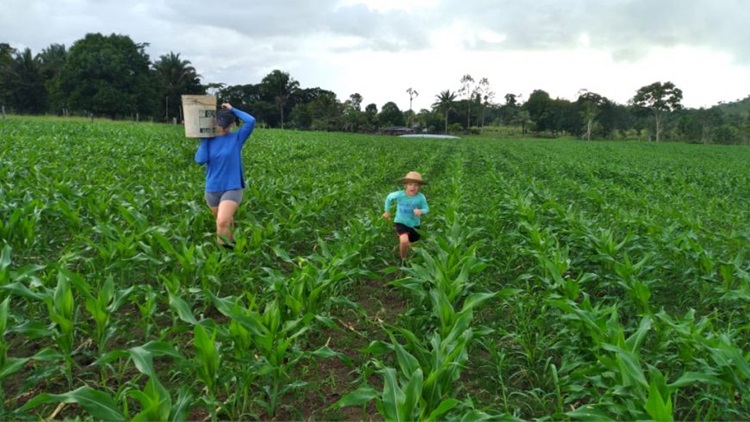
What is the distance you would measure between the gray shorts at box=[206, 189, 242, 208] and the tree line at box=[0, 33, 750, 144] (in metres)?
52.7

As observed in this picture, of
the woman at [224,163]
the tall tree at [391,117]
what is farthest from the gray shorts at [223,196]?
the tall tree at [391,117]

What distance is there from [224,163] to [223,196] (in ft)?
1.15

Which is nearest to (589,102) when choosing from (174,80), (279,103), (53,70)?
(279,103)

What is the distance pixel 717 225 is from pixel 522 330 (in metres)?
6.76

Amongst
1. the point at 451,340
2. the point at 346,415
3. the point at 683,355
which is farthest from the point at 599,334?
the point at 346,415

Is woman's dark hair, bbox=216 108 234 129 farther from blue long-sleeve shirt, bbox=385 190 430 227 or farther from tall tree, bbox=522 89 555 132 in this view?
tall tree, bbox=522 89 555 132

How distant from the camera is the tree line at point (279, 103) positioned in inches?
2032

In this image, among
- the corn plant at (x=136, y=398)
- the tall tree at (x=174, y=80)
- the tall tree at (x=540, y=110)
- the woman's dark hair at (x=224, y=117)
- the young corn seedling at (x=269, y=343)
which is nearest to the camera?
the corn plant at (x=136, y=398)

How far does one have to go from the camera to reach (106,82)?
5131 cm

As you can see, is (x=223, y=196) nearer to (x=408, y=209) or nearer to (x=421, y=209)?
(x=408, y=209)

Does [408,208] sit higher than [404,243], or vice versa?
[408,208]

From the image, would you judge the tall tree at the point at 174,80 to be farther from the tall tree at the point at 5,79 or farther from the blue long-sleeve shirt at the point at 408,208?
the blue long-sleeve shirt at the point at 408,208

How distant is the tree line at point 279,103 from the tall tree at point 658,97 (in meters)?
0.15

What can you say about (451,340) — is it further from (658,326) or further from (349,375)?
(658,326)
